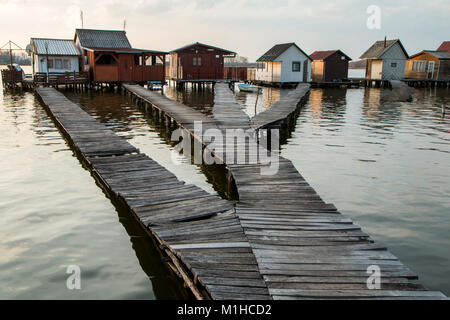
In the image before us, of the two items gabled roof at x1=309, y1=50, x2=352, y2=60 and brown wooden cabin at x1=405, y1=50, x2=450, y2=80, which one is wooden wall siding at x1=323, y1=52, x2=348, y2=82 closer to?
gabled roof at x1=309, y1=50, x2=352, y2=60

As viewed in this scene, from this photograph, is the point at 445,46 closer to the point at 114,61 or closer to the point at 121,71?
the point at 114,61

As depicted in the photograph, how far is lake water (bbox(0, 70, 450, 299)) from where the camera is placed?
698 centimetres

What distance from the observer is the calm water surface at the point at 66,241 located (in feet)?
21.7

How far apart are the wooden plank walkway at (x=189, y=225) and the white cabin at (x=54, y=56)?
108ft

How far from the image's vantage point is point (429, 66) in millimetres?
59844

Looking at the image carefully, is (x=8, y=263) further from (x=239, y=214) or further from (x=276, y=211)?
(x=276, y=211)

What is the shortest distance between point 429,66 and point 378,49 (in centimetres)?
846

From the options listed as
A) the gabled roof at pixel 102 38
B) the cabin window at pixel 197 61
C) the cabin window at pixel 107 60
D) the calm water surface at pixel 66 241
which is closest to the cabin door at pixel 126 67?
the cabin window at pixel 107 60

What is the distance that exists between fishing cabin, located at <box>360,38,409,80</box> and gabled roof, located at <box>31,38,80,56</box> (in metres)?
41.1

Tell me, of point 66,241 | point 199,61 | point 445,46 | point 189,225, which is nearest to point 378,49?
point 445,46

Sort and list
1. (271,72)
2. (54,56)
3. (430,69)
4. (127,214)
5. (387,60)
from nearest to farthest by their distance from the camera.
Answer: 1. (127,214)
2. (54,56)
3. (271,72)
4. (387,60)
5. (430,69)

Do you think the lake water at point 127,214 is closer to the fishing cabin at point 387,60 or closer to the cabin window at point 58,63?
the cabin window at point 58,63

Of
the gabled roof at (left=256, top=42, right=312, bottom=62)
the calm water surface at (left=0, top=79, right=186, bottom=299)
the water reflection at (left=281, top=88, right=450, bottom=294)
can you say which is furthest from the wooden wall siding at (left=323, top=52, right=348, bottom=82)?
the calm water surface at (left=0, top=79, right=186, bottom=299)

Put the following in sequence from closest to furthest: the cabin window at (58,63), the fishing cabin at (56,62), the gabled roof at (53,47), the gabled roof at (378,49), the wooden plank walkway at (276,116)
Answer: the wooden plank walkway at (276,116), the fishing cabin at (56,62), the gabled roof at (53,47), the cabin window at (58,63), the gabled roof at (378,49)
